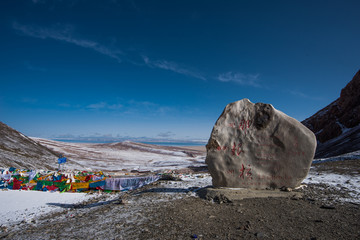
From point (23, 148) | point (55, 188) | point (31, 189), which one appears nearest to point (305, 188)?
point (55, 188)

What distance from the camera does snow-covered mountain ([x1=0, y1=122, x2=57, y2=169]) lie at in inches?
841

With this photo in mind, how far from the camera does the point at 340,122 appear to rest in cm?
3366

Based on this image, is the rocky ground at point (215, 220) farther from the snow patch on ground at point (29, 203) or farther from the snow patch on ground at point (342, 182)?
the snow patch on ground at point (29, 203)

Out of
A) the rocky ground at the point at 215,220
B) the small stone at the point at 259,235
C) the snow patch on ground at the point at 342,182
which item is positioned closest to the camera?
the small stone at the point at 259,235

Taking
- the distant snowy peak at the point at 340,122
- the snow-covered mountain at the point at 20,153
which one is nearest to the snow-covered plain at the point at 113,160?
the snow-covered mountain at the point at 20,153

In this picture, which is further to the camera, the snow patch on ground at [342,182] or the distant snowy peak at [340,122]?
the distant snowy peak at [340,122]

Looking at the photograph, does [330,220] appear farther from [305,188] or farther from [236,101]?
[236,101]

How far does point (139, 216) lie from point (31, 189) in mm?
11480

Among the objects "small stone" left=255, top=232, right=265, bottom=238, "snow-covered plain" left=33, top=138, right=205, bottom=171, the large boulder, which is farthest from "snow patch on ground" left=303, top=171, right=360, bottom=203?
"snow-covered plain" left=33, top=138, right=205, bottom=171

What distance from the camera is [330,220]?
5.20 m

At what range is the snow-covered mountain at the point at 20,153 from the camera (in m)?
21.4

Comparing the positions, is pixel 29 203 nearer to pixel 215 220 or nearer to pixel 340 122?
pixel 215 220

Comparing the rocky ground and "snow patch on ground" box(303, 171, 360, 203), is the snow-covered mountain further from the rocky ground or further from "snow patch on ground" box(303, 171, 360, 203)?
"snow patch on ground" box(303, 171, 360, 203)

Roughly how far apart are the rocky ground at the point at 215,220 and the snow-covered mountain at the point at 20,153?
18103 mm
